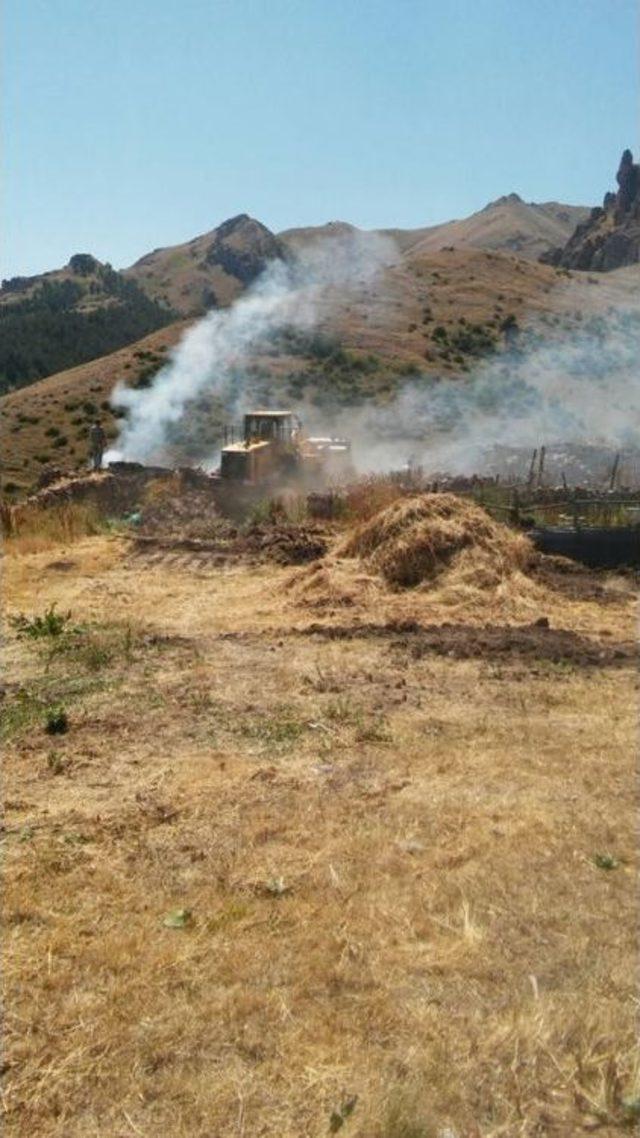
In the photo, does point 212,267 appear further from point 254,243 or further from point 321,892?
point 321,892

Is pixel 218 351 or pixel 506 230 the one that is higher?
pixel 506 230

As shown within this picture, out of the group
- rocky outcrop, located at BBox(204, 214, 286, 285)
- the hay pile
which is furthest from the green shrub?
rocky outcrop, located at BBox(204, 214, 286, 285)

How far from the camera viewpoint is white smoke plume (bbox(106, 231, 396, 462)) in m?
45.2

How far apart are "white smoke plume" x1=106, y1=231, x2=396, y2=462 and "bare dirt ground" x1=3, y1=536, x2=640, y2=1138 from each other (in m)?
31.2

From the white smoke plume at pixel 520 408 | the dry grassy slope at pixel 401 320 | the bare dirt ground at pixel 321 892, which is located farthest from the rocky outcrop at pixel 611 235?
the bare dirt ground at pixel 321 892

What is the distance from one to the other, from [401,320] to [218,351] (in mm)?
12864

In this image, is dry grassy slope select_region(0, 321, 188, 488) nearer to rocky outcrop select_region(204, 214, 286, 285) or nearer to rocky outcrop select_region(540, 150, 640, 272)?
rocky outcrop select_region(540, 150, 640, 272)

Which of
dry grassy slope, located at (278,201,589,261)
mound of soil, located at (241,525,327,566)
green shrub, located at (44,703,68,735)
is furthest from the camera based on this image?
dry grassy slope, located at (278,201,589,261)

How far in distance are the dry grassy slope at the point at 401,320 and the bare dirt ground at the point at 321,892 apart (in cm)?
3685

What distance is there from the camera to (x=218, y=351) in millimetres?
55219

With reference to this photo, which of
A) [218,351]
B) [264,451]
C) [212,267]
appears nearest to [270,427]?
[264,451]

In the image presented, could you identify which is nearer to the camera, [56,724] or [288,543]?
[56,724]

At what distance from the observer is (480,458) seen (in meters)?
33.3

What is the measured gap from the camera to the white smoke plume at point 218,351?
4525cm
